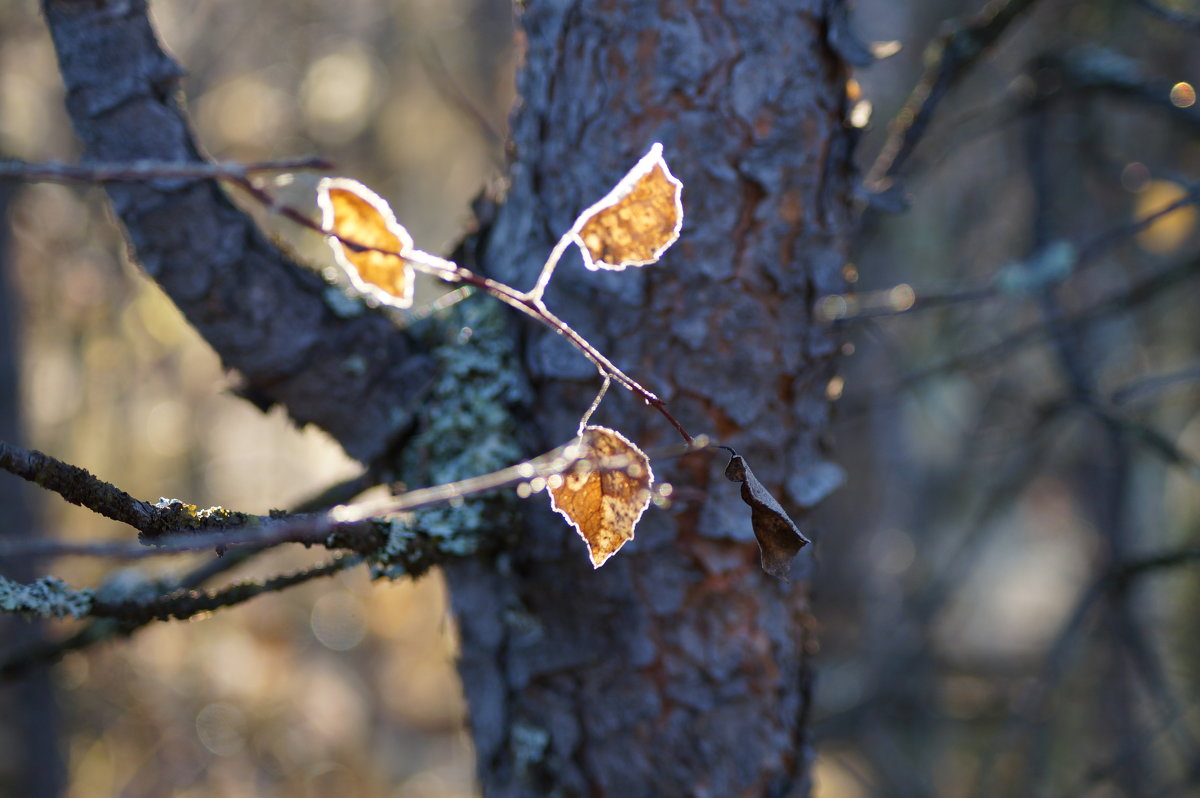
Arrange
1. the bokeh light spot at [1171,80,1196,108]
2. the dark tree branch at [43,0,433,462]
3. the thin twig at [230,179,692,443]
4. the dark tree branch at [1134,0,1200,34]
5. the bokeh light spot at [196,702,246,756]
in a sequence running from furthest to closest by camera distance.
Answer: the bokeh light spot at [196,702,246,756]
the bokeh light spot at [1171,80,1196,108]
the dark tree branch at [1134,0,1200,34]
the dark tree branch at [43,0,433,462]
the thin twig at [230,179,692,443]

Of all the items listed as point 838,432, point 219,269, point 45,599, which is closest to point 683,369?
point 219,269

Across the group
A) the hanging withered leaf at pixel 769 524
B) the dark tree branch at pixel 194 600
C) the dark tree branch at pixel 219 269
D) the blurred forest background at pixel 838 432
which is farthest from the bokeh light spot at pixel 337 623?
the hanging withered leaf at pixel 769 524

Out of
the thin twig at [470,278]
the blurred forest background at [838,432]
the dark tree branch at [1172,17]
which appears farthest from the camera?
the blurred forest background at [838,432]

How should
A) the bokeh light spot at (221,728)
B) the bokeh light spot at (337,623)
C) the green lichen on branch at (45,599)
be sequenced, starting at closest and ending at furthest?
the green lichen on branch at (45,599)
the bokeh light spot at (221,728)
the bokeh light spot at (337,623)

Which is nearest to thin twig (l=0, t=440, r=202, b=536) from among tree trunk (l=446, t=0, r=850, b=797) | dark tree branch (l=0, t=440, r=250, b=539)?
dark tree branch (l=0, t=440, r=250, b=539)

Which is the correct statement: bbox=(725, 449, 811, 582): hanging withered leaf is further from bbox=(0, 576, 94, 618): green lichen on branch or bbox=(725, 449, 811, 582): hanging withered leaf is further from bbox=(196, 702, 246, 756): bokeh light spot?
bbox=(196, 702, 246, 756): bokeh light spot

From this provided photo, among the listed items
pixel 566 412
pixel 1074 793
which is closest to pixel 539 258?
pixel 566 412

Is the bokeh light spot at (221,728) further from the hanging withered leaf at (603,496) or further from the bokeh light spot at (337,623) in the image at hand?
the hanging withered leaf at (603,496)

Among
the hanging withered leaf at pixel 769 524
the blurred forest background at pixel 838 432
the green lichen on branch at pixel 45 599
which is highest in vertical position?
the blurred forest background at pixel 838 432
